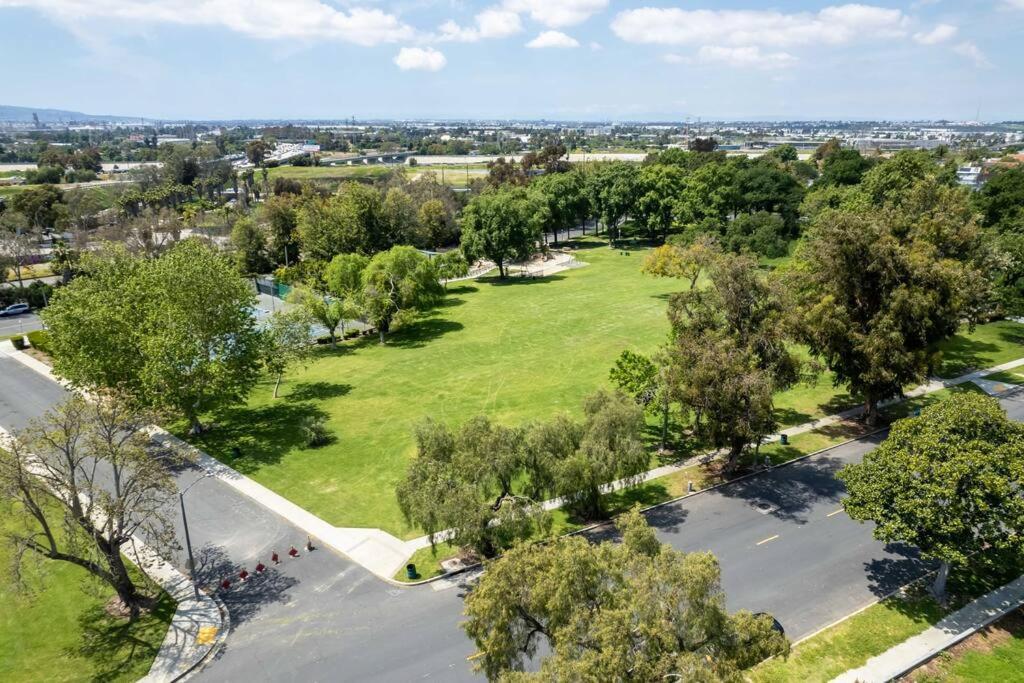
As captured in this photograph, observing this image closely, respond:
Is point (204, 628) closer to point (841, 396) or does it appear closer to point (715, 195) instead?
point (841, 396)

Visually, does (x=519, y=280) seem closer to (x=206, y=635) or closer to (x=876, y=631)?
(x=206, y=635)

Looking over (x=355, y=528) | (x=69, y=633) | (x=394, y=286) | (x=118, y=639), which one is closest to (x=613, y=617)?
(x=355, y=528)

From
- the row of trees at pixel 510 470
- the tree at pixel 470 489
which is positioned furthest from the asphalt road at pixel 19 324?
the row of trees at pixel 510 470

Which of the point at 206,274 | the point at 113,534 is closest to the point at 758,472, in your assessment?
the point at 113,534

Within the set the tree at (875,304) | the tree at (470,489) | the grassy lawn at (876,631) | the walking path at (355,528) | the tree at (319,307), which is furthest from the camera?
the tree at (319,307)

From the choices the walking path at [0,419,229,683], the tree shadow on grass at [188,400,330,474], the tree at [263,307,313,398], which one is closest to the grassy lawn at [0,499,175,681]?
the walking path at [0,419,229,683]

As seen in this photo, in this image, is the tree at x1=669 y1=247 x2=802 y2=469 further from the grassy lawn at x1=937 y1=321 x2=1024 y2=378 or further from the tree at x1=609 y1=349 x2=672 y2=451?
the grassy lawn at x1=937 y1=321 x2=1024 y2=378

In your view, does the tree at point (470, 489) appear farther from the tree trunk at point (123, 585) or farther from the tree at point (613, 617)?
the tree trunk at point (123, 585)
